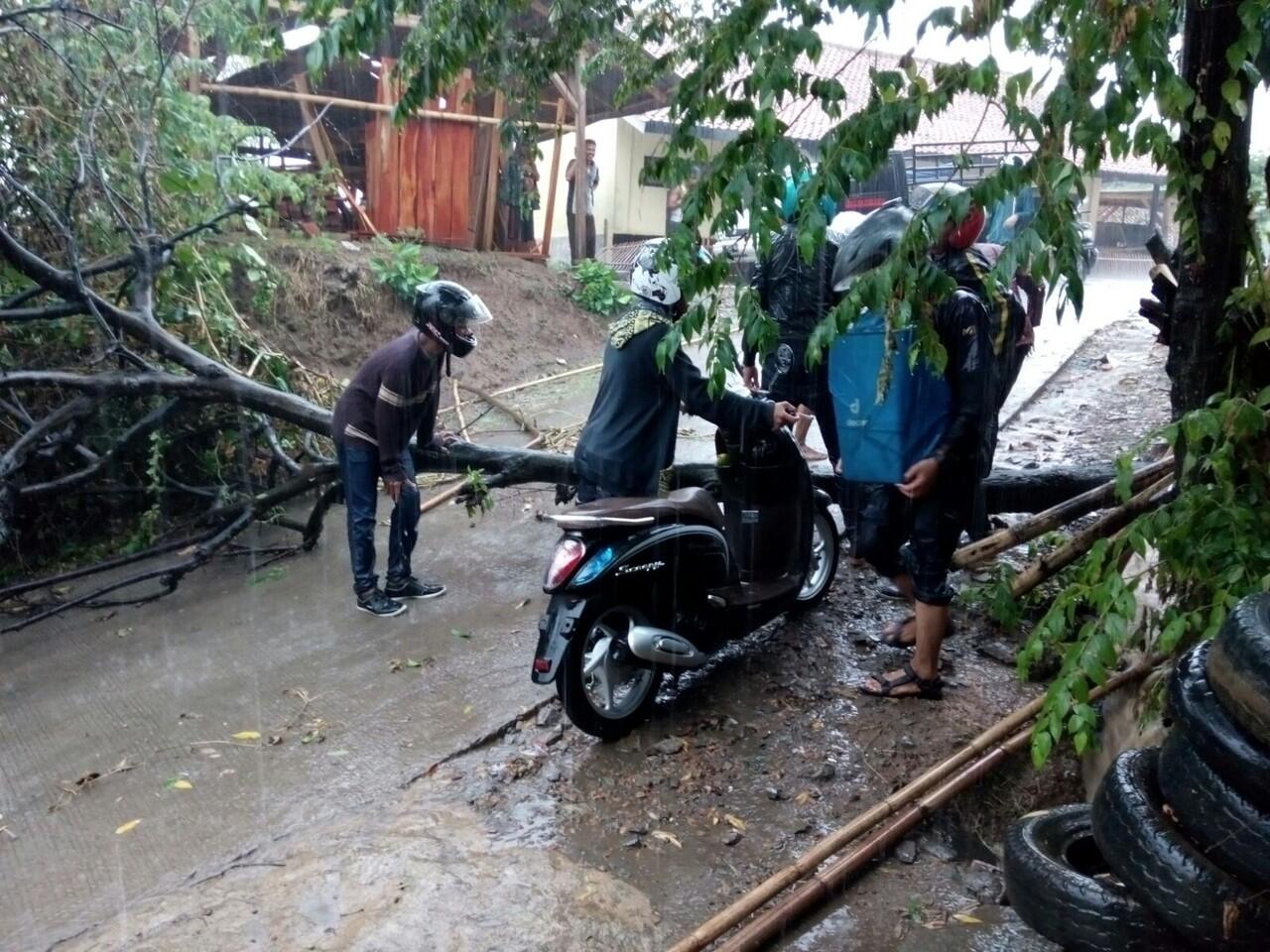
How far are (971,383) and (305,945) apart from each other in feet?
9.73

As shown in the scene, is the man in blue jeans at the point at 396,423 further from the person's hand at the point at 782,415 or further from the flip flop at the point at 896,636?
the flip flop at the point at 896,636

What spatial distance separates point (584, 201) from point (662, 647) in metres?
11.1

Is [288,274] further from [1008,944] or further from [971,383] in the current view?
[1008,944]

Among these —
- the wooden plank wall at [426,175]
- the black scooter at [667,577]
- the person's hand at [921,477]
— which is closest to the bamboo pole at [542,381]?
the wooden plank wall at [426,175]

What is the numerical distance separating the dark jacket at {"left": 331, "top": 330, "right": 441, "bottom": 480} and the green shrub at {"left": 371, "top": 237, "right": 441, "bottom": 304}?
216 inches

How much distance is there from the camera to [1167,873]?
98.7 inches

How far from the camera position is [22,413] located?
19.8ft

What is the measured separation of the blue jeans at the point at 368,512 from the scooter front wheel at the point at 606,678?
1.92 metres

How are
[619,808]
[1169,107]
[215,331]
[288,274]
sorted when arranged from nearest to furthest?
[1169,107]
[619,808]
[215,331]
[288,274]

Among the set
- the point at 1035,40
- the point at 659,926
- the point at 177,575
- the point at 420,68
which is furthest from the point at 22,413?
the point at 1035,40

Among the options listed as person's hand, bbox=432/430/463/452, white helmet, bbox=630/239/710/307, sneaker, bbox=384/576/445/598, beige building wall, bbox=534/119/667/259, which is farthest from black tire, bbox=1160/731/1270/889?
beige building wall, bbox=534/119/667/259

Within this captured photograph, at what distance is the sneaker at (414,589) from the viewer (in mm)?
5836

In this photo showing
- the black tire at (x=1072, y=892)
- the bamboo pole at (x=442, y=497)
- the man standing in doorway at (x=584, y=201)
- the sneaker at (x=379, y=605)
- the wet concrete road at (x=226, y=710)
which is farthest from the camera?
the man standing in doorway at (x=584, y=201)

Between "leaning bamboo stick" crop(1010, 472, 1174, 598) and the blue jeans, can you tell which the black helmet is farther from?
"leaning bamboo stick" crop(1010, 472, 1174, 598)
